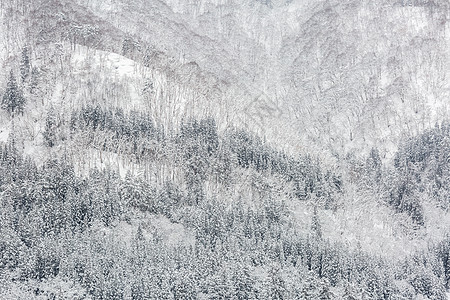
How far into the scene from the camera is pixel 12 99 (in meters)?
183

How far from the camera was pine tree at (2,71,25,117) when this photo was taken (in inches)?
7146

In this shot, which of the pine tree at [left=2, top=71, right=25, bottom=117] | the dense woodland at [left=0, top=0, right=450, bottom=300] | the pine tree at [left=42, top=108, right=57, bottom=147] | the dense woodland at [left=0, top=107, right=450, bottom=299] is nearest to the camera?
the dense woodland at [left=0, top=107, right=450, bottom=299]

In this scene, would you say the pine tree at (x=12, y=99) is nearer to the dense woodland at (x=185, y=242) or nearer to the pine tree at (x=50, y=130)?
the pine tree at (x=50, y=130)

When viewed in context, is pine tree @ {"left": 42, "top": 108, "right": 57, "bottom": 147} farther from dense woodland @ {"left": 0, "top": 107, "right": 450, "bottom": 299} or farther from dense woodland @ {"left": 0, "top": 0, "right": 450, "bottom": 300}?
dense woodland @ {"left": 0, "top": 107, "right": 450, "bottom": 299}

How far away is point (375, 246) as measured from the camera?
171 metres

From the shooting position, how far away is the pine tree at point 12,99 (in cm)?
18150

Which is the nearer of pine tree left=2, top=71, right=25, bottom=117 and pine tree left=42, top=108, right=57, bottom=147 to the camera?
pine tree left=42, top=108, right=57, bottom=147

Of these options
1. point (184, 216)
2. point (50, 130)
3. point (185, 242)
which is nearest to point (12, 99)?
point (50, 130)

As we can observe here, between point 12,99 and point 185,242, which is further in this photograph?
point 12,99

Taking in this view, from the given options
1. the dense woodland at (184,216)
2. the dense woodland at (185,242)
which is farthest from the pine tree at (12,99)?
the dense woodland at (185,242)

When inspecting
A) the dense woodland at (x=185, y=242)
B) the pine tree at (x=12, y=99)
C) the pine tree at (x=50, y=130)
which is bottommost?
the dense woodland at (x=185, y=242)

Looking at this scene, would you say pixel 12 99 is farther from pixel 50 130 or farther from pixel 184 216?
pixel 184 216

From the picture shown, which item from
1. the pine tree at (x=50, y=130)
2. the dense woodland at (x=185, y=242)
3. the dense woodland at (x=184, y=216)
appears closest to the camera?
the dense woodland at (x=185, y=242)

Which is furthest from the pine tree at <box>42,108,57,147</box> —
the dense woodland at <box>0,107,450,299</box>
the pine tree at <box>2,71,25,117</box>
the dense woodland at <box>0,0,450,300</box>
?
the pine tree at <box>2,71,25,117</box>
